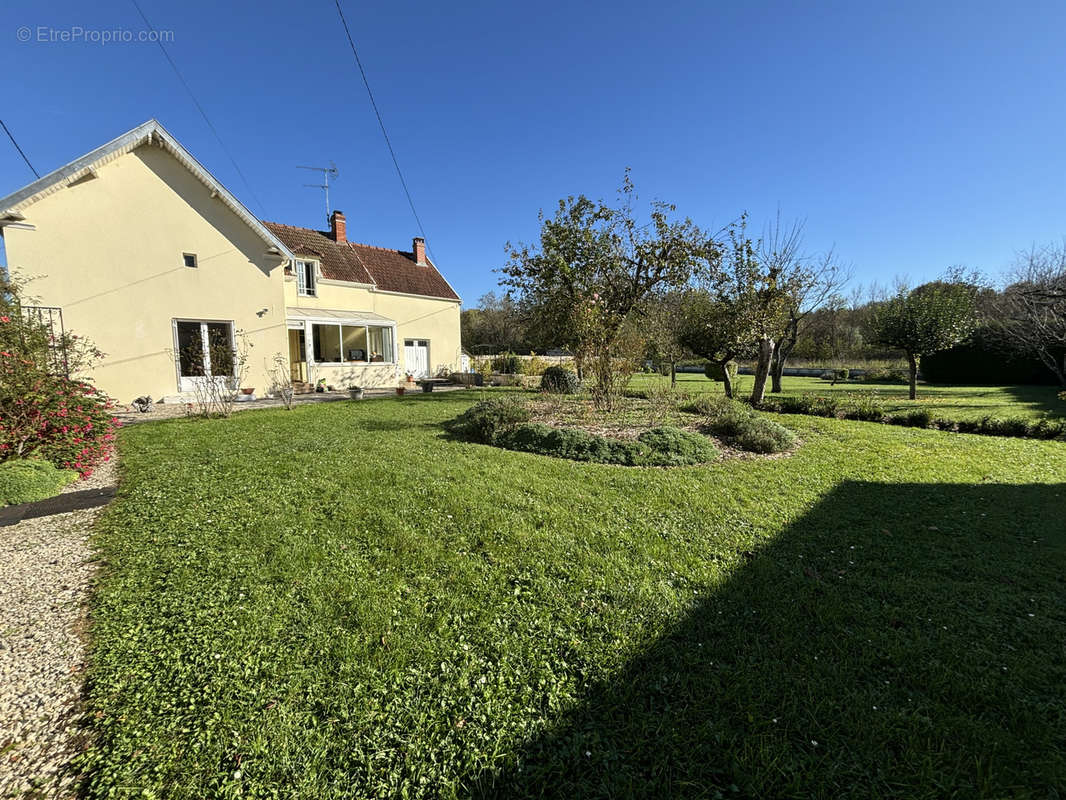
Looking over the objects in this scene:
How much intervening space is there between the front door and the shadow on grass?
16131 mm

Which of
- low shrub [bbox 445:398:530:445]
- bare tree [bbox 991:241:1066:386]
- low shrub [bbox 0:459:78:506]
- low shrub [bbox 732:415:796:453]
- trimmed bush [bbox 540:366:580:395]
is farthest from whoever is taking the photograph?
trimmed bush [bbox 540:366:580:395]

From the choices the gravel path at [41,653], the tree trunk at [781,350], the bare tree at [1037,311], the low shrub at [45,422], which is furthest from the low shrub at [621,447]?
the tree trunk at [781,350]

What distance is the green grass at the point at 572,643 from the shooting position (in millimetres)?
1955

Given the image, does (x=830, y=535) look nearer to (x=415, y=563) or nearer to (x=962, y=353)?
(x=415, y=563)

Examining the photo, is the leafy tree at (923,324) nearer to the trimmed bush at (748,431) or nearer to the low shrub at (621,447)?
the trimmed bush at (748,431)

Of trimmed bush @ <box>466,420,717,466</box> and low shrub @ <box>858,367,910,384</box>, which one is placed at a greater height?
low shrub @ <box>858,367,910,384</box>

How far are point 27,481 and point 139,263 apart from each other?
11.4 meters

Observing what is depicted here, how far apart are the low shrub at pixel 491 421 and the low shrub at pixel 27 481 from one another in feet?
19.2

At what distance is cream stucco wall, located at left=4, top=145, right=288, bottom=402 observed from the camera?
39.2 feet

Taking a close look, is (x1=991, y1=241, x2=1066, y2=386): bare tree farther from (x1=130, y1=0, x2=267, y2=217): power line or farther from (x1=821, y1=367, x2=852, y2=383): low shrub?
(x1=130, y1=0, x2=267, y2=217): power line

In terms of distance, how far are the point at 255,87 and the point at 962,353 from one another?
3606 centimetres

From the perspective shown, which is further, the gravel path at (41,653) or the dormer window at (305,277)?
the dormer window at (305,277)

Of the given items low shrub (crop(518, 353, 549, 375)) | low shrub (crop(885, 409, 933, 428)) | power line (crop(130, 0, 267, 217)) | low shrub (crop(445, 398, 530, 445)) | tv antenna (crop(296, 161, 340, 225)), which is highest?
tv antenna (crop(296, 161, 340, 225))

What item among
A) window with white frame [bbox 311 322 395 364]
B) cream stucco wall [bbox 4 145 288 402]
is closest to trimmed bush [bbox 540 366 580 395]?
window with white frame [bbox 311 322 395 364]
